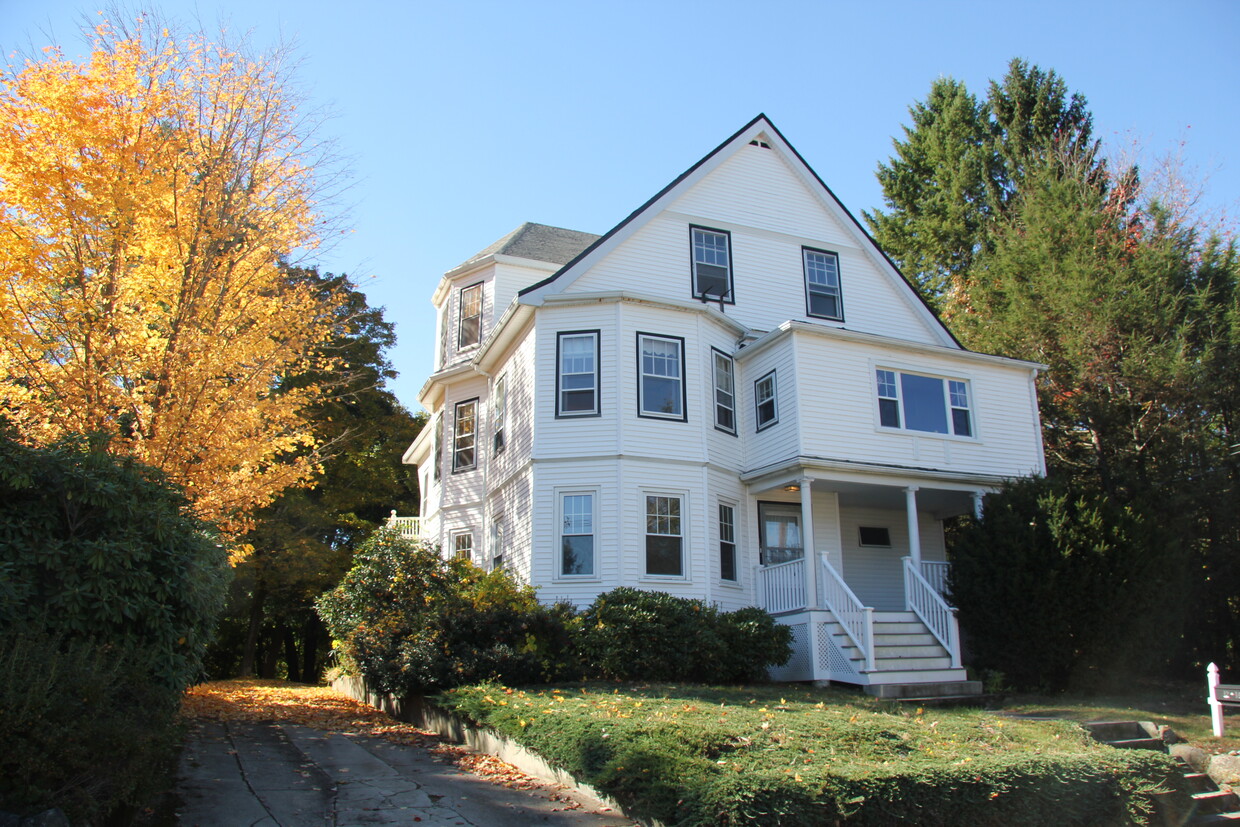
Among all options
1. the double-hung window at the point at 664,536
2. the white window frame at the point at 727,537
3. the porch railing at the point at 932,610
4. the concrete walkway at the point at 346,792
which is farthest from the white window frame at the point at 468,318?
the concrete walkway at the point at 346,792

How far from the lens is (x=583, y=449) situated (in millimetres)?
16328

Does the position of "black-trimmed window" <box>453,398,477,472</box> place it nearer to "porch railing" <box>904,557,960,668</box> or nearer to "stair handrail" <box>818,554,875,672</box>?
"stair handrail" <box>818,554,875,672</box>

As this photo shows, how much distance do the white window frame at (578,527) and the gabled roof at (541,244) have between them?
7678 mm

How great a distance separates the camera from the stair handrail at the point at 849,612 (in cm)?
1425

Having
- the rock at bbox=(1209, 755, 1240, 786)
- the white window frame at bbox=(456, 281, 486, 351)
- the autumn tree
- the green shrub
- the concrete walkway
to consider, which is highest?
the white window frame at bbox=(456, 281, 486, 351)

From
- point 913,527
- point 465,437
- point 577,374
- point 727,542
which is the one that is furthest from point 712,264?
point 913,527

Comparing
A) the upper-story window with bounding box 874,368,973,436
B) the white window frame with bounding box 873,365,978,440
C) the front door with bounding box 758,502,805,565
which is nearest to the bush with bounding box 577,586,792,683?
the front door with bounding box 758,502,805,565

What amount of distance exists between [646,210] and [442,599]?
987cm

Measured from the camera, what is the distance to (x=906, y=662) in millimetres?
14602

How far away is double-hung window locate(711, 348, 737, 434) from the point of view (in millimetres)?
17544

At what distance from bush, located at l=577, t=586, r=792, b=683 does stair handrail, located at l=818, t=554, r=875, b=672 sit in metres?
1.10

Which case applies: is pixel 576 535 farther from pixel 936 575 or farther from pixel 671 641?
pixel 936 575

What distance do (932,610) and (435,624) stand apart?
882 cm

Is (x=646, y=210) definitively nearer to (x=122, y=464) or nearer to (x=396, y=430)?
(x=122, y=464)
